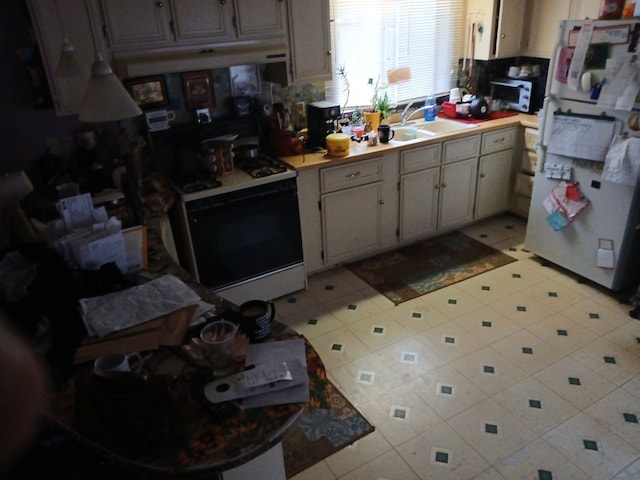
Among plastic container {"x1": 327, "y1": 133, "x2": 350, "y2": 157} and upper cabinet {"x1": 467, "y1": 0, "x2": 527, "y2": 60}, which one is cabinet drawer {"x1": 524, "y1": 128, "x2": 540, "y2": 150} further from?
plastic container {"x1": 327, "y1": 133, "x2": 350, "y2": 157}

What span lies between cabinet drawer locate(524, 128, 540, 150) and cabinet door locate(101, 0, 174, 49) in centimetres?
287

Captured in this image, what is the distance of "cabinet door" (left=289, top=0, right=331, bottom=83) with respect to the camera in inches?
123

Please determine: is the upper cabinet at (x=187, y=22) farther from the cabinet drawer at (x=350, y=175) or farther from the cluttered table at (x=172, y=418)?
the cluttered table at (x=172, y=418)

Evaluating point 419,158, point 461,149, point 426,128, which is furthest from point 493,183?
point 419,158

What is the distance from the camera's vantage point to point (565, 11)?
3.77 metres

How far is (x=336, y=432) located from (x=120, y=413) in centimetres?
140

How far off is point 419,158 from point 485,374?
1719 mm

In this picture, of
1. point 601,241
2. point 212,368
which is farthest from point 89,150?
point 601,241

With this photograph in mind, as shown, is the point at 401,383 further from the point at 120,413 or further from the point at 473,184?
the point at 473,184

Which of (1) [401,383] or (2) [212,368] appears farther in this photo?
(1) [401,383]

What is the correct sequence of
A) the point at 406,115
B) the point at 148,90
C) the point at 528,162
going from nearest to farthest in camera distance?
1. the point at 148,90
2. the point at 528,162
3. the point at 406,115

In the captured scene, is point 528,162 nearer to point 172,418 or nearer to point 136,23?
point 136,23

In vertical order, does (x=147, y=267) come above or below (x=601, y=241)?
above

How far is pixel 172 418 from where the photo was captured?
1.17 meters
